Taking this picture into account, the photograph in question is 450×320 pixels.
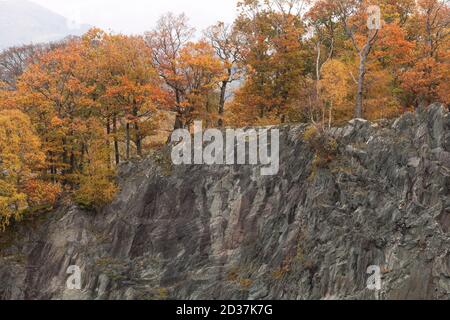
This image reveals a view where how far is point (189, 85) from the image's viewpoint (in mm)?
37500

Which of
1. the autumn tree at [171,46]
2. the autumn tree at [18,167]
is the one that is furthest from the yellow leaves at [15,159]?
the autumn tree at [171,46]

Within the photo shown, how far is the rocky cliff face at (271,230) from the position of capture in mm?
23031

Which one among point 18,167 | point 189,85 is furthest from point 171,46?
point 18,167

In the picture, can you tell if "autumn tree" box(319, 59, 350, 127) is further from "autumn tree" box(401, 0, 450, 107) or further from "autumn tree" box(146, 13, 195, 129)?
"autumn tree" box(146, 13, 195, 129)

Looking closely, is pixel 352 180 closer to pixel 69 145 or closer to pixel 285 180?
pixel 285 180

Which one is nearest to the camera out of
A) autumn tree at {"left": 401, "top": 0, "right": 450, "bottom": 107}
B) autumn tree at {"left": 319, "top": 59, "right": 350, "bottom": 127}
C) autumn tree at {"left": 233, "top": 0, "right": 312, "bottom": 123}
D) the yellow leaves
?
autumn tree at {"left": 401, "top": 0, "right": 450, "bottom": 107}

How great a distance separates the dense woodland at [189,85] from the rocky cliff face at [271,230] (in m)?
3.08

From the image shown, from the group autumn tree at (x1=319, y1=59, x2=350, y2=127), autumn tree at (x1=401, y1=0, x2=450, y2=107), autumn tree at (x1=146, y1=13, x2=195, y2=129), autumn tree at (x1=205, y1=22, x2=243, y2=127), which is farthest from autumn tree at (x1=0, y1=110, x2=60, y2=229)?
autumn tree at (x1=401, y1=0, x2=450, y2=107)

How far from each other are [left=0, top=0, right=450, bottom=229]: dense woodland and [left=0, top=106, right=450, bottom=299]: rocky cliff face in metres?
3.08

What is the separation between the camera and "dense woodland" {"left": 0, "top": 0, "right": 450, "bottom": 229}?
1278 inches

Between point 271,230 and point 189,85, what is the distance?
15.3 meters

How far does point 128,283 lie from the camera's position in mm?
30062

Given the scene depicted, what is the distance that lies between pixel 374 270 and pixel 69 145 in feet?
81.5
